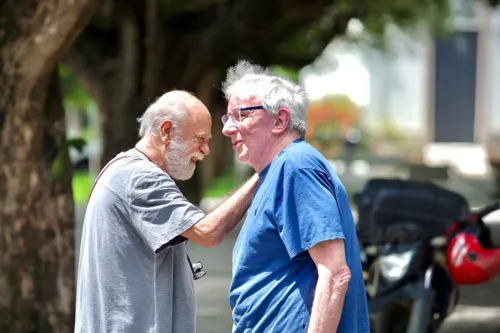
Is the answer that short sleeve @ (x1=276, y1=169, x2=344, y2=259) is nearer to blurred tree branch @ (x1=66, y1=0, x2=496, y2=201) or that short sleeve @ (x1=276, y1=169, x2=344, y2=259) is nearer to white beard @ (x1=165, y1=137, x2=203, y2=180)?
white beard @ (x1=165, y1=137, x2=203, y2=180)

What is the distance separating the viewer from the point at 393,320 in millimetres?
6496

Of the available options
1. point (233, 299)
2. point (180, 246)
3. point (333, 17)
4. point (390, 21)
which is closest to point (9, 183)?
point (180, 246)

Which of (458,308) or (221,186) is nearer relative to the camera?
(458,308)

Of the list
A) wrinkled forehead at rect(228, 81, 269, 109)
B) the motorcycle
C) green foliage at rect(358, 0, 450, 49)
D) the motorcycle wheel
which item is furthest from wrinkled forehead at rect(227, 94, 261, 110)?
green foliage at rect(358, 0, 450, 49)

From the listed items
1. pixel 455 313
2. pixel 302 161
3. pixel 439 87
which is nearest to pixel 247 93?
pixel 302 161

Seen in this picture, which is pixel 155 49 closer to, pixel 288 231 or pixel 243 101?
pixel 243 101

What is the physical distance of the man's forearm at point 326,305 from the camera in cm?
332

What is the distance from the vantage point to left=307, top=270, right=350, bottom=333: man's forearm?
3.32 m

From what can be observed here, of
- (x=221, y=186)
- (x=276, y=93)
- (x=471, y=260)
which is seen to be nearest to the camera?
(x=276, y=93)

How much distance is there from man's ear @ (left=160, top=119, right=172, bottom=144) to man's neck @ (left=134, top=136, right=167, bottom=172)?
59mm

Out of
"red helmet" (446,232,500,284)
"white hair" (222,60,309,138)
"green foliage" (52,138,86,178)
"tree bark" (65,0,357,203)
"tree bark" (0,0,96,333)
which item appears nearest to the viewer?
"white hair" (222,60,309,138)

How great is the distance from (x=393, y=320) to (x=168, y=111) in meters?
3.02

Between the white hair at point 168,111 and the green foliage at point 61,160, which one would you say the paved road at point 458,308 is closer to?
the green foliage at point 61,160

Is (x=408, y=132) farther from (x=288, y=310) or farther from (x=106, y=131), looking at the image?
(x=288, y=310)
